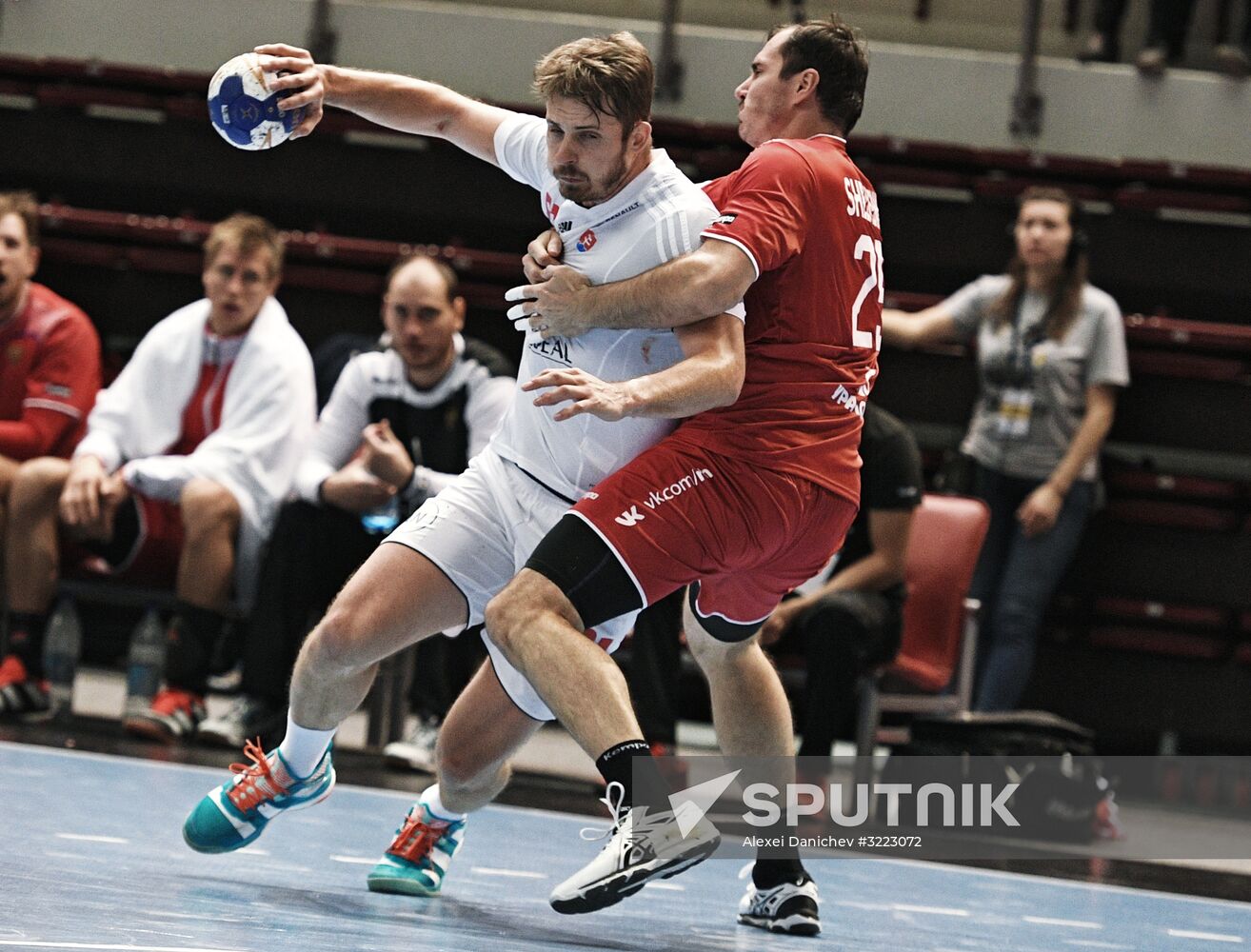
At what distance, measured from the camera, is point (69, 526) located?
527cm

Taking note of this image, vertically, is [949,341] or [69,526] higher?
[949,341]

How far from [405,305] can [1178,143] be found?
14.6 feet

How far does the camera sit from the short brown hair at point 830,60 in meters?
3.04

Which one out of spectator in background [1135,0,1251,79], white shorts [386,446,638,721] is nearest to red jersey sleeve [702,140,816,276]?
white shorts [386,446,638,721]

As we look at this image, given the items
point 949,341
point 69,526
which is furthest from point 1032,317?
point 69,526

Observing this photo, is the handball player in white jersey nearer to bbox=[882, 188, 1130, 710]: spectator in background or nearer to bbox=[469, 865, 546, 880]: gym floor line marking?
bbox=[469, 865, 546, 880]: gym floor line marking

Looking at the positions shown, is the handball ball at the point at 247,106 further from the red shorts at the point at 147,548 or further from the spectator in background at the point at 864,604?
Result: the red shorts at the point at 147,548

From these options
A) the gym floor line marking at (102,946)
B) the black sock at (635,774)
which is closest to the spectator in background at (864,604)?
the black sock at (635,774)

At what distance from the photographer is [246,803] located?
121 inches

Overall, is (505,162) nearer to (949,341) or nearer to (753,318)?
(753,318)

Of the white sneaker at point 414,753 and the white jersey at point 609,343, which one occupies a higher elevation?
the white jersey at point 609,343

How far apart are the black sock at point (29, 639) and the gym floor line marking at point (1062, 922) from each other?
3179 millimetres

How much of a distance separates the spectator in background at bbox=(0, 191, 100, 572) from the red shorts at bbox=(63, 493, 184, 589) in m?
0.40

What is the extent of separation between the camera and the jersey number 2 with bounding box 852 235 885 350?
3.01 m
